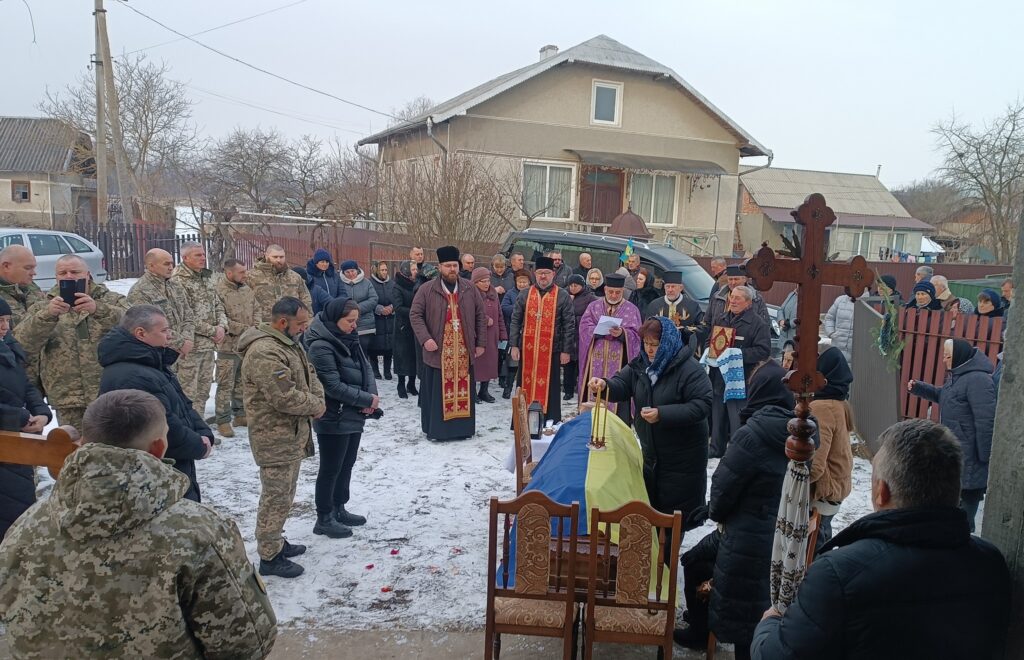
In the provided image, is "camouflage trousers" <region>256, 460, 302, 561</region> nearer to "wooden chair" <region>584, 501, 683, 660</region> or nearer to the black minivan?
"wooden chair" <region>584, 501, 683, 660</region>

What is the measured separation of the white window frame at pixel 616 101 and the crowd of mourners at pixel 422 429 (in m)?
13.9

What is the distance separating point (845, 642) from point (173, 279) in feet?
21.9

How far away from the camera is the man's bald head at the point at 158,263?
21.2 feet

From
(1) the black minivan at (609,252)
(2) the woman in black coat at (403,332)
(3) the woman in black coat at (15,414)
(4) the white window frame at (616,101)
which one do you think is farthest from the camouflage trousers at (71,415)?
(4) the white window frame at (616,101)

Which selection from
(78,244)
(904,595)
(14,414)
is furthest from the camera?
(78,244)

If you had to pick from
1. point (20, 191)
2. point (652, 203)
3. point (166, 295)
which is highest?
point (20, 191)

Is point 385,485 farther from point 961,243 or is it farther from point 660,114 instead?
point 961,243

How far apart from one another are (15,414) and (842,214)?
137 ft

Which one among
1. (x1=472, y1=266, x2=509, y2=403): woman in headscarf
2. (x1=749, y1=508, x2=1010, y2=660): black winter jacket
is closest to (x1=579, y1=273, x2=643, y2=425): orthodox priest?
(x1=472, y1=266, x2=509, y2=403): woman in headscarf

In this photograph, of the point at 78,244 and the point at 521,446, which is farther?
the point at 78,244

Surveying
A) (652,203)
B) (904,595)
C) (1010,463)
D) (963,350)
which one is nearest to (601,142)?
(652,203)

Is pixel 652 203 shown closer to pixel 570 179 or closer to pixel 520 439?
pixel 570 179

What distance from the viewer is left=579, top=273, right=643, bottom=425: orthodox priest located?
7.41 meters

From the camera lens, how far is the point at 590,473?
13.5 feet
